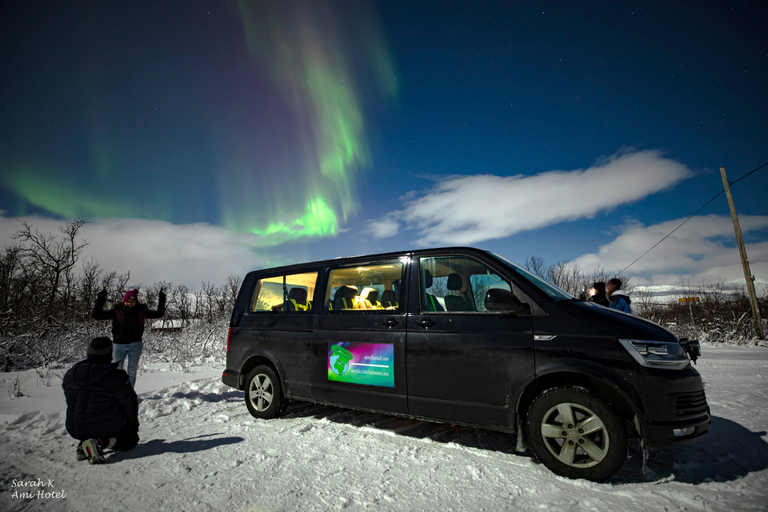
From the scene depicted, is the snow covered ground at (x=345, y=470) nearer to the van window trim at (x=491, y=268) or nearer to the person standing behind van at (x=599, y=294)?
the van window trim at (x=491, y=268)

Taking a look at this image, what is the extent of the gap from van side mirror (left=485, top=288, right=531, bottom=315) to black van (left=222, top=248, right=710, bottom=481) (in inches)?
0.5

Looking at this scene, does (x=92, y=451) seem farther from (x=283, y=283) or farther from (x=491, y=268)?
(x=491, y=268)

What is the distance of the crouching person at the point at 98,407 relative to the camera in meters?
3.27

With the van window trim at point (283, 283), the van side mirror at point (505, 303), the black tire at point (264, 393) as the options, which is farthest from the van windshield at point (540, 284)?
the black tire at point (264, 393)

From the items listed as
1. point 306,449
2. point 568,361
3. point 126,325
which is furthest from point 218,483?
point 126,325

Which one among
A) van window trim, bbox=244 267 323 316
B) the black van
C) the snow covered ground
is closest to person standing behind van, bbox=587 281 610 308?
the snow covered ground

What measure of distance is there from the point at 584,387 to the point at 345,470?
217cm

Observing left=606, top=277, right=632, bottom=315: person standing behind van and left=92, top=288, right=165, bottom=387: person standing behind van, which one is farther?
left=606, top=277, right=632, bottom=315: person standing behind van

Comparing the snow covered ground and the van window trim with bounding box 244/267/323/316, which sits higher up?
the van window trim with bounding box 244/267/323/316

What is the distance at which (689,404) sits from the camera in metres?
2.68

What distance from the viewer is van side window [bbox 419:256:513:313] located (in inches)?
142

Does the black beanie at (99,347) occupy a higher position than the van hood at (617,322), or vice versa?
the van hood at (617,322)

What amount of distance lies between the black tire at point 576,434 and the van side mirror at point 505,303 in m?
0.70

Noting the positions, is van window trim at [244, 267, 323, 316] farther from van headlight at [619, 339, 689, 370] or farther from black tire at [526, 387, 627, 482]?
van headlight at [619, 339, 689, 370]
